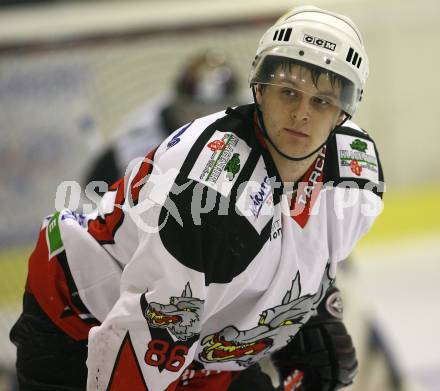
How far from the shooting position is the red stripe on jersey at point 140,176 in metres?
1.85

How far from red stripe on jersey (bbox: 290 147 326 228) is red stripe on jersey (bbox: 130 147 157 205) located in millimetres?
323

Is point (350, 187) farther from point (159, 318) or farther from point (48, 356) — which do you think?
point (48, 356)

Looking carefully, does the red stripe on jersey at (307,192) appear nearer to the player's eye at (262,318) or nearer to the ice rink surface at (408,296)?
the player's eye at (262,318)

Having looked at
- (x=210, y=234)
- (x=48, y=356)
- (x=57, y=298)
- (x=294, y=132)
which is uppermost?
(x=294, y=132)

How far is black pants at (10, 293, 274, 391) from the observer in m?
2.02

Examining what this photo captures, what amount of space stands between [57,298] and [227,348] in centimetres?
40

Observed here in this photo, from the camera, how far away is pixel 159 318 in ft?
5.86

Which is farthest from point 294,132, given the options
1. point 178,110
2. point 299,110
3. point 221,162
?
point 178,110

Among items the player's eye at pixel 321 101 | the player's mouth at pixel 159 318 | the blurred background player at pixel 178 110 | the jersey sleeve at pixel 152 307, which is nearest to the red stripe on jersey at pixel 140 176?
the jersey sleeve at pixel 152 307

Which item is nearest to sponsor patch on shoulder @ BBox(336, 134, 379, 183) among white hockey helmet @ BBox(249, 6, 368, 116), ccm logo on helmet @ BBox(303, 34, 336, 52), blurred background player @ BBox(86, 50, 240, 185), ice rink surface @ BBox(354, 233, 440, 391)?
white hockey helmet @ BBox(249, 6, 368, 116)

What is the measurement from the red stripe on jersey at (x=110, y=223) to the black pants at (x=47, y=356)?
0.23 metres

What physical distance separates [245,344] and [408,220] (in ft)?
11.4

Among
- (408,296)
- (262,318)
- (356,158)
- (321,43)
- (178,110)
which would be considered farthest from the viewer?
(408,296)

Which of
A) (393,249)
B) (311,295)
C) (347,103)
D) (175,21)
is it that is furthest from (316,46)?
(393,249)
